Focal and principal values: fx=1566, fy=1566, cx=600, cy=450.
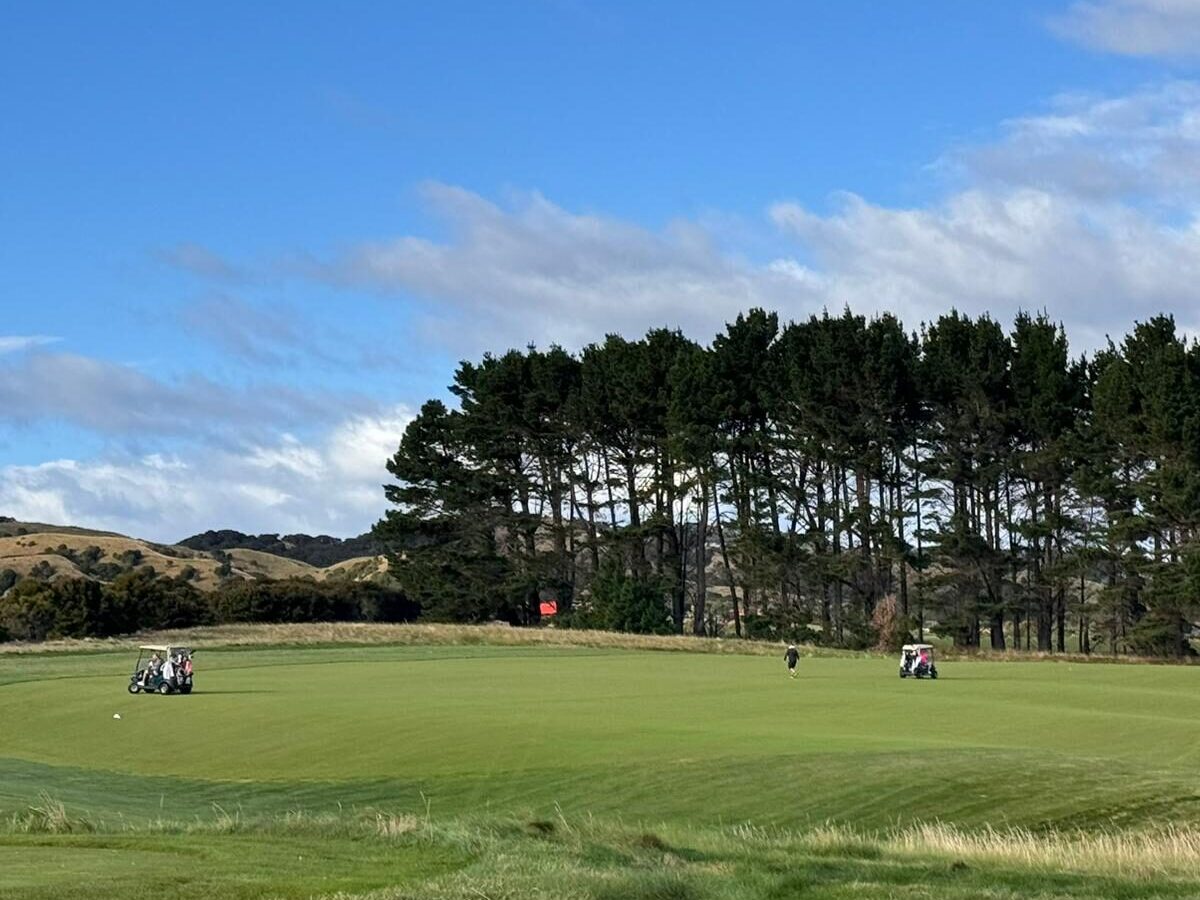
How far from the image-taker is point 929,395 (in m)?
89.6

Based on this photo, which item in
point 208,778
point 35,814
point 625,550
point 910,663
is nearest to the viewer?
point 35,814

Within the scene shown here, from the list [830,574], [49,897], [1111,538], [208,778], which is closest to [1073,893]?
[49,897]

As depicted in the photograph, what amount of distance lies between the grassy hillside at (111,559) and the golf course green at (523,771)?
84032 millimetres

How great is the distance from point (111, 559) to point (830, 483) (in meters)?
75.6

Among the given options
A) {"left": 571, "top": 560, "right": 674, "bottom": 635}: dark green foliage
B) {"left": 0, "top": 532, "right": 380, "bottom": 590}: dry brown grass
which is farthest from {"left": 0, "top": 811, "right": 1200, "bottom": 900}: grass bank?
{"left": 0, "top": 532, "right": 380, "bottom": 590}: dry brown grass

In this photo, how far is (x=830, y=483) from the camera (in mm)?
94250

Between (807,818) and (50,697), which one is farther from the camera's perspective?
(50,697)

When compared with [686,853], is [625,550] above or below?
above

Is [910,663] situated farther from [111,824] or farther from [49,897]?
[49,897]

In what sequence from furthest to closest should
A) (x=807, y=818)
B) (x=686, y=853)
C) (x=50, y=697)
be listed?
(x=50, y=697) → (x=807, y=818) → (x=686, y=853)

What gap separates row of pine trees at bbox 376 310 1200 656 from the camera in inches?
3184

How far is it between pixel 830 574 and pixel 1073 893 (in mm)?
76939

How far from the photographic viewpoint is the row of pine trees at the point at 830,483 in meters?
80.9

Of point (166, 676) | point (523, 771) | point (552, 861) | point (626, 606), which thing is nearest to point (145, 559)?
point (626, 606)
